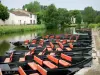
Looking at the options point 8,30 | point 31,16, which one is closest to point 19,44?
point 8,30

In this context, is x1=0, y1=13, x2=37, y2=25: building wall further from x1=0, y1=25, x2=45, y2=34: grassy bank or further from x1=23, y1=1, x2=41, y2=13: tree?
x1=23, y1=1, x2=41, y2=13: tree

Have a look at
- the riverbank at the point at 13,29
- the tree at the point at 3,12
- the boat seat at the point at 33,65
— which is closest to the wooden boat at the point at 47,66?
the boat seat at the point at 33,65

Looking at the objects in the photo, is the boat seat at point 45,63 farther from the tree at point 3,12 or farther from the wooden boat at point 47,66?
the tree at point 3,12

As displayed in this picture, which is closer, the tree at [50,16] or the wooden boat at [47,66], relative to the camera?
the wooden boat at [47,66]

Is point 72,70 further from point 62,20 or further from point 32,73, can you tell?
point 62,20

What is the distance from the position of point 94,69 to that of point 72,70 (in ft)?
7.57

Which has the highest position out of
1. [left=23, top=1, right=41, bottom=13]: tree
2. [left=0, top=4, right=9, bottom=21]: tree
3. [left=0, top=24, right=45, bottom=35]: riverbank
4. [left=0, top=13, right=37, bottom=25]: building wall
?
[left=23, top=1, right=41, bottom=13]: tree

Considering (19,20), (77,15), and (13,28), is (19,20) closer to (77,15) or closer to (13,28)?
(13,28)

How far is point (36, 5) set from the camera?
13062cm

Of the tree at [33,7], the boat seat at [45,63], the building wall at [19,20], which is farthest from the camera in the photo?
the tree at [33,7]

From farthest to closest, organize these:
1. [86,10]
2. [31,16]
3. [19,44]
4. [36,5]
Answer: [36,5] → [86,10] → [31,16] → [19,44]

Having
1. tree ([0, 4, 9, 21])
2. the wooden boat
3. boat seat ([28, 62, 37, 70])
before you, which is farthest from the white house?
boat seat ([28, 62, 37, 70])

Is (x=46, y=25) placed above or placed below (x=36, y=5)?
below

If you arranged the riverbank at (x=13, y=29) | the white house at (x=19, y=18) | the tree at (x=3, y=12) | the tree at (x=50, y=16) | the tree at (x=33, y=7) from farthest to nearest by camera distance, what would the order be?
the tree at (x=33, y=7)
the tree at (x=50, y=16)
the white house at (x=19, y=18)
the tree at (x=3, y=12)
the riverbank at (x=13, y=29)
